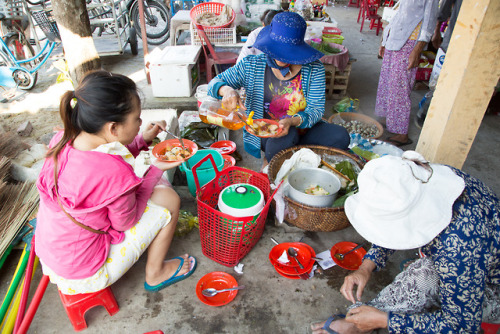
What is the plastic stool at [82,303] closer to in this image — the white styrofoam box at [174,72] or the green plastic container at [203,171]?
the green plastic container at [203,171]

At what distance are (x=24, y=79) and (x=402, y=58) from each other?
199 inches

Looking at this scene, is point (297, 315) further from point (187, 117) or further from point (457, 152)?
point (187, 117)

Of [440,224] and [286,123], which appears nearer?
[440,224]

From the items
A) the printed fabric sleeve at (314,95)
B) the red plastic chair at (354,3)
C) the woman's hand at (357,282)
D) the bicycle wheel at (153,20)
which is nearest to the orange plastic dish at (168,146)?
the printed fabric sleeve at (314,95)

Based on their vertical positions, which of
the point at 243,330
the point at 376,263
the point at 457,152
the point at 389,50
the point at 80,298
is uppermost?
the point at 389,50

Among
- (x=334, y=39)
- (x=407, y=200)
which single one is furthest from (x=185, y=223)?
(x=334, y=39)

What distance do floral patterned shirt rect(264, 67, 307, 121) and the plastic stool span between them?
69.1 inches

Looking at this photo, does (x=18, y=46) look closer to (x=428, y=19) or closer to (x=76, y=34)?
(x=76, y=34)

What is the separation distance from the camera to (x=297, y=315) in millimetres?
1770

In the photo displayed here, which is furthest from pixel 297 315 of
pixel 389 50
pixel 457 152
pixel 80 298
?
pixel 389 50

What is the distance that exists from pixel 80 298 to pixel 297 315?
3.79 ft

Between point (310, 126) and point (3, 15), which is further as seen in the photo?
point (3, 15)

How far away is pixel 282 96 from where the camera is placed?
8.36 feet

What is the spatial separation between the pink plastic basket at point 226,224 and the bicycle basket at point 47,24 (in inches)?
176
